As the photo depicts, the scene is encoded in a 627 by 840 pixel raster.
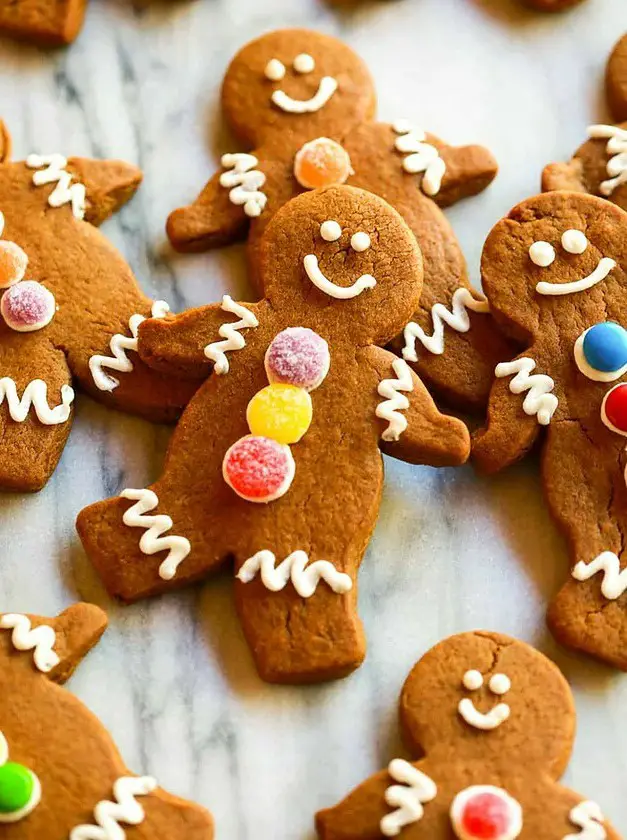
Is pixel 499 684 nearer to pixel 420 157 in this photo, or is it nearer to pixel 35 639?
pixel 35 639

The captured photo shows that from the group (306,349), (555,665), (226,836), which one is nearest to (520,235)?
(306,349)

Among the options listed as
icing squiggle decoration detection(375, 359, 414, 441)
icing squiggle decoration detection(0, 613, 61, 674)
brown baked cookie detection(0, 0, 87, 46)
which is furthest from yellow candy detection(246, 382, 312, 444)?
brown baked cookie detection(0, 0, 87, 46)

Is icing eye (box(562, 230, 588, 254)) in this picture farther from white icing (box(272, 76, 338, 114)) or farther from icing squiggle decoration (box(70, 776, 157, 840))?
icing squiggle decoration (box(70, 776, 157, 840))

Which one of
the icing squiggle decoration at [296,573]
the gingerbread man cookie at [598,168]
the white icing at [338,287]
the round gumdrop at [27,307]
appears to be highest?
the gingerbread man cookie at [598,168]

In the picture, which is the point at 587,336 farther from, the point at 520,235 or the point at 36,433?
the point at 36,433

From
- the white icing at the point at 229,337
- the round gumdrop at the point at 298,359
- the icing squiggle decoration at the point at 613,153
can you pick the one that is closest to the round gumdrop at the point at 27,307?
the white icing at the point at 229,337

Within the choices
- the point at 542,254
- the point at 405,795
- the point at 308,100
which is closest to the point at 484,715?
the point at 405,795

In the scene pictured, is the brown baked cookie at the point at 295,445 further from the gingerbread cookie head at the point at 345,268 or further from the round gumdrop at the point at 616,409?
the round gumdrop at the point at 616,409
